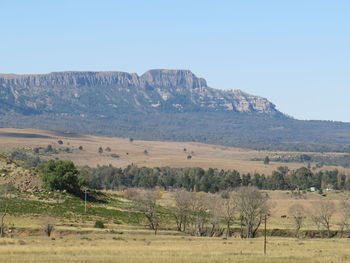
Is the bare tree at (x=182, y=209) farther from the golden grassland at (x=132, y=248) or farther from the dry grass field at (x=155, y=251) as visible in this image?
the dry grass field at (x=155, y=251)

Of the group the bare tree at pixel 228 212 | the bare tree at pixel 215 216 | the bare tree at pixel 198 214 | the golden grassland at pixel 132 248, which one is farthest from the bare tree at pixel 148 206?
the bare tree at pixel 228 212

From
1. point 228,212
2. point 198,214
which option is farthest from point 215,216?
point 198,214

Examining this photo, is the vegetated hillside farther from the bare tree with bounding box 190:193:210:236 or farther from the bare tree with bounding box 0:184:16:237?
the bare tree with bounding box 190:193:210:236

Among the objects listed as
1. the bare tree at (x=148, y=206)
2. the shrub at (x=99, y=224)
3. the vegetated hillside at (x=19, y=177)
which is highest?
the vegetated hillside at (x=19, y=177)

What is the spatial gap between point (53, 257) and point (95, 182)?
5459 inches

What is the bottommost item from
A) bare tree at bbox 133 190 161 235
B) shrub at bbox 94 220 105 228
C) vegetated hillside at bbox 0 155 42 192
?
shrub at bbox 94 220 105 228

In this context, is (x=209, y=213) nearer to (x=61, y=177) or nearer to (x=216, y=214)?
(x=216, y=214)

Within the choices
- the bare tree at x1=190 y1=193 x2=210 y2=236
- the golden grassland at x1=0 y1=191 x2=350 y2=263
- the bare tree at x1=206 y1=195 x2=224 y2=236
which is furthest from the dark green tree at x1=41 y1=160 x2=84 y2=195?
the bare tree at x1=206 y1=195 x2=224 y2=236

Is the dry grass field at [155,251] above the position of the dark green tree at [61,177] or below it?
below

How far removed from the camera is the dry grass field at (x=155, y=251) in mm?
58250

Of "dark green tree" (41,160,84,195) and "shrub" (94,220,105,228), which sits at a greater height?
"dark green tree" (41,160,84,195)

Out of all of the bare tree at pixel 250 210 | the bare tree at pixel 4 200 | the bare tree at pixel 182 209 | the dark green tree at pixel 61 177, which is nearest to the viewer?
the bare tree at pixel 4 200

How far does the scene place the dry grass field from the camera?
58250mm

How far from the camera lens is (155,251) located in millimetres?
65312
